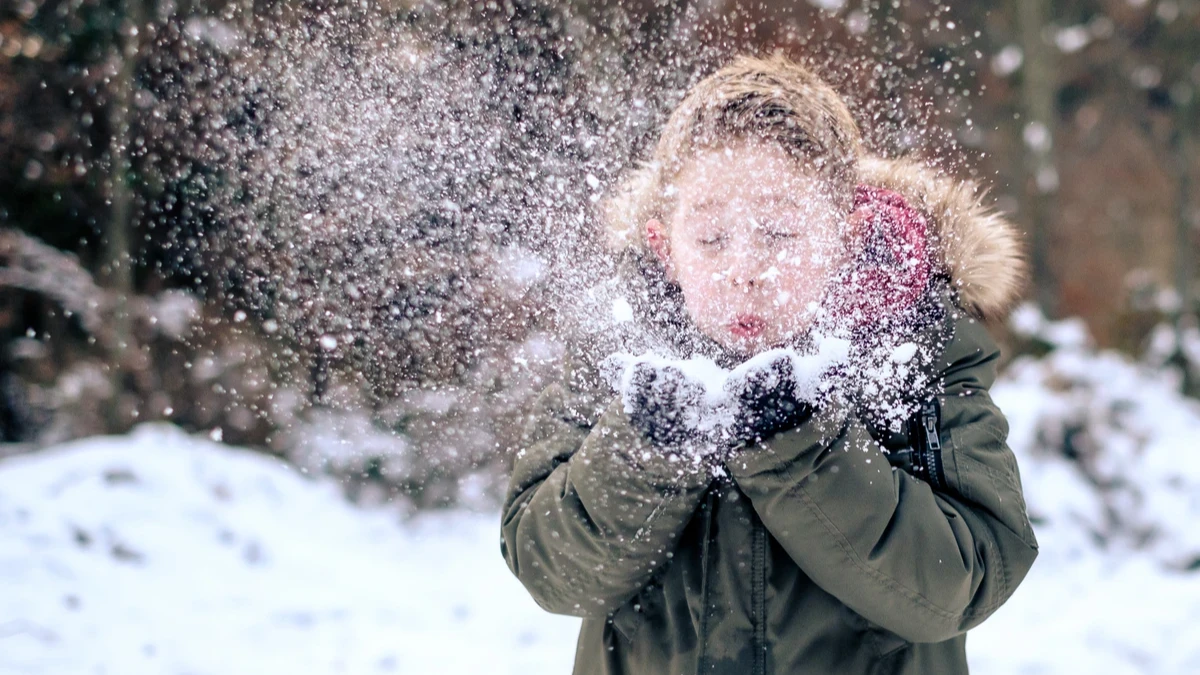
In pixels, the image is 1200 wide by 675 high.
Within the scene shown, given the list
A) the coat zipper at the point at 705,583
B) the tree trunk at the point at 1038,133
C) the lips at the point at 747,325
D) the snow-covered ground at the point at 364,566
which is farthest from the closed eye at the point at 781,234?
the tree trunk at the point at 1038,133

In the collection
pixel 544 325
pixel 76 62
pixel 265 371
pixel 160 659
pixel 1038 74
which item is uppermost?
pixel 1038 74

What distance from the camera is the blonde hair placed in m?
1.30

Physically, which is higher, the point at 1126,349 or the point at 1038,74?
the point at 1038,74

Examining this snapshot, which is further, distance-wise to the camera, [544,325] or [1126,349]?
[1126,349]

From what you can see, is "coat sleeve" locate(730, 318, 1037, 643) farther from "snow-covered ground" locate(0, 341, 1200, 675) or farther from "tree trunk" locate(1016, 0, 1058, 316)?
"tree trunk" locate(1016, 0, 1058, 316)

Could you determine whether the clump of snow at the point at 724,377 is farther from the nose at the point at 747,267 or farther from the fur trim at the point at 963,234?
the fur trim at the point at 963,234

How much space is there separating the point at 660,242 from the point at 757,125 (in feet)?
0.78

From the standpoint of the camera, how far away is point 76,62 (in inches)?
180

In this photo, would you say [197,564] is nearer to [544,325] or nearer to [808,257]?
[544,325]

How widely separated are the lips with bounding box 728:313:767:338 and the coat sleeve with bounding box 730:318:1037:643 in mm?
144

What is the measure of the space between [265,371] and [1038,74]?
5.53 m

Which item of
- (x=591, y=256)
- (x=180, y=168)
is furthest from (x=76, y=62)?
(x=591, y=256)

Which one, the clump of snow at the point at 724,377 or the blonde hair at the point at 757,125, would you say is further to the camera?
the blonde hair at the point at 757,125

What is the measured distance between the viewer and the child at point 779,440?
1210 mm
